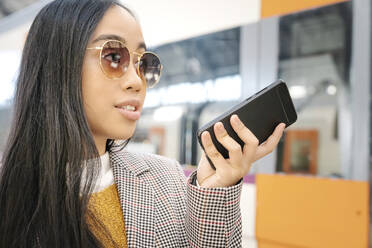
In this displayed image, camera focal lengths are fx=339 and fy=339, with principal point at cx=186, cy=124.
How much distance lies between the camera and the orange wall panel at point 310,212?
6.62ft

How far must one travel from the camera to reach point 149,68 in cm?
118

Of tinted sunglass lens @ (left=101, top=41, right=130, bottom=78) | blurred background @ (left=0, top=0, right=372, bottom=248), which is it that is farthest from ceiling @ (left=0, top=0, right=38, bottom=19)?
tinted sunglass lens @ (left=101, top=41, right=130, bottom=78)

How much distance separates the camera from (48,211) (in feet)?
2.95

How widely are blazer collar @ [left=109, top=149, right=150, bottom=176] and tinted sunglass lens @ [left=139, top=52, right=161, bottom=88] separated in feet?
0.89

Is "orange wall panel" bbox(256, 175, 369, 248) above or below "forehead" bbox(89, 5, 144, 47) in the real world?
below

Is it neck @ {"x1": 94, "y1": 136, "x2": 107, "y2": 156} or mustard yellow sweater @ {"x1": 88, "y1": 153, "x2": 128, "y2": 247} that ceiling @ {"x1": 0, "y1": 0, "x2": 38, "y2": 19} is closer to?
neck @ {"x1": 94, "y1": 136, "x2": 107, "y2": 156}

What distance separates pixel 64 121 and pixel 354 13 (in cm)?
189

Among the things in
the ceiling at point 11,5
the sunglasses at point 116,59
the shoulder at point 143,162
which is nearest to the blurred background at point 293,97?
the shoulder at point 143,162

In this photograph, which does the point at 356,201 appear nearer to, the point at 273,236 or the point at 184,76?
the point at 273,236

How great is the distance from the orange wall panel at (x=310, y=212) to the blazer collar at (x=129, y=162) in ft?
4.54

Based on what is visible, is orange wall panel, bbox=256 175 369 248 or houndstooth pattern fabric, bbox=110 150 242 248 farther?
orange wall panel, bbox=256 175 369 248

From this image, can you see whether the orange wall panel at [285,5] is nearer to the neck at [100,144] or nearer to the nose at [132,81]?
the nose at [132,81]

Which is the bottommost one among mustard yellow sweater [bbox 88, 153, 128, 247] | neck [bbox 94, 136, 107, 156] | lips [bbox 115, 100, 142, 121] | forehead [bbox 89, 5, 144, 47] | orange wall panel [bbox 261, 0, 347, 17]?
mustard yellow sweater [bbox 88, 153, 128, 247]

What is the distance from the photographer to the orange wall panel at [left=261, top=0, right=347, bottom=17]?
2.25 meters
